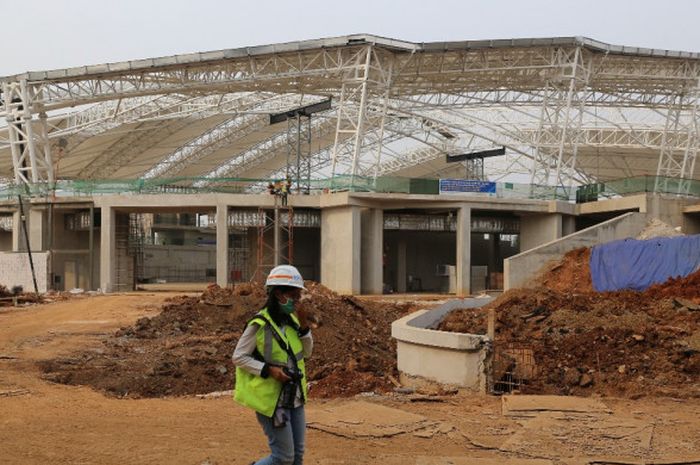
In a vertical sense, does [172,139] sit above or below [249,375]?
above

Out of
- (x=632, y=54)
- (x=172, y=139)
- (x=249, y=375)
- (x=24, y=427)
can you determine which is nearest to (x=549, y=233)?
(x=632, y=54)

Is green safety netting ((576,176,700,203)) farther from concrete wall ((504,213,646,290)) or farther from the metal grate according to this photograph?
the metal grate

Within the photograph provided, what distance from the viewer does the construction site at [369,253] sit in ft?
30.6

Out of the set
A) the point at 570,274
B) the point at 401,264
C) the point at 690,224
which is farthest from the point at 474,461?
the point at 401,264

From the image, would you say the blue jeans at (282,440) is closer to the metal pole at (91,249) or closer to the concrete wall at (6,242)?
the metal pole at (91,249)

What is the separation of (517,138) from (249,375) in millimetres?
42244

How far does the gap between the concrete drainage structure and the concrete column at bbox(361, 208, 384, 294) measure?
21.3m

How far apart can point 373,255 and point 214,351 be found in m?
19.5

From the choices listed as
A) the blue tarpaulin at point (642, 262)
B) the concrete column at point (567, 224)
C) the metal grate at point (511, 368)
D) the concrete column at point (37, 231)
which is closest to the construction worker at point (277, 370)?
the metal grate at point (511, 368)

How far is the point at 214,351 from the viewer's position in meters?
15.8

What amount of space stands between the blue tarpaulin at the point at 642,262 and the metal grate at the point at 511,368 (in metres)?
12.8

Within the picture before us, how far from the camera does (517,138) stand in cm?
4578

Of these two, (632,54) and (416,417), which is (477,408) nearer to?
(416,417)

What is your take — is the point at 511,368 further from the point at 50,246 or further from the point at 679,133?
the point at 679,133
